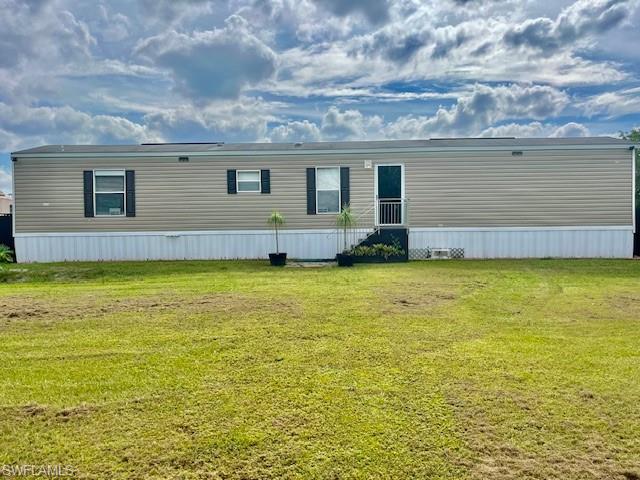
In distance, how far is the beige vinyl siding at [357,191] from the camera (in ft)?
40.8

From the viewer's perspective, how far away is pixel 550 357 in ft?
12.6

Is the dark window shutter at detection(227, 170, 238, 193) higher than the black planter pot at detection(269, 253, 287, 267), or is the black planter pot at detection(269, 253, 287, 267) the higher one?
the dark window shutter at detection(227, 170, 238, 193)

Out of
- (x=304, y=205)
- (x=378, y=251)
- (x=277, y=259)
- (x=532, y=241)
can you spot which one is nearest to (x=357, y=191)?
(x=304, y=205)

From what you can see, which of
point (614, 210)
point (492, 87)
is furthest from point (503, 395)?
point (492, 87)

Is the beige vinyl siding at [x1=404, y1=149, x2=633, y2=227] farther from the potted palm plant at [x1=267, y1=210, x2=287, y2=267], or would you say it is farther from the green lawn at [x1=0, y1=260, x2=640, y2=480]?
the green lawn at [x1=0, y1=260, x2=640, y2=480]

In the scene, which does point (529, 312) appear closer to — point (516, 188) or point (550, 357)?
point (550, 357)

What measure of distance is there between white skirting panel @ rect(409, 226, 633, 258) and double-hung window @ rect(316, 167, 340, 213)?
7.86 ft

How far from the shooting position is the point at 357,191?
12703 millimetres

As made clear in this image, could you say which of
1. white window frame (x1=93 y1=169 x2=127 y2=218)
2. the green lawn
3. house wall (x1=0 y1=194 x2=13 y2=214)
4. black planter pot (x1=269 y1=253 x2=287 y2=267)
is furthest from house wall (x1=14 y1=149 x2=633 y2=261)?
house wall (x1=0 y1=194 x2=13 y2=214)

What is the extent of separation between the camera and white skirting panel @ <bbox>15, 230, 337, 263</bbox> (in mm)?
12688

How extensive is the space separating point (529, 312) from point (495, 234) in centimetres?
738

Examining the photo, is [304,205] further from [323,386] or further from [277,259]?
[323,386]

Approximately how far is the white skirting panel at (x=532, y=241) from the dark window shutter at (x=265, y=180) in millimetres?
4330

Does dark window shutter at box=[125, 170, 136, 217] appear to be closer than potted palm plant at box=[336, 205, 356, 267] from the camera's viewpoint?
No
